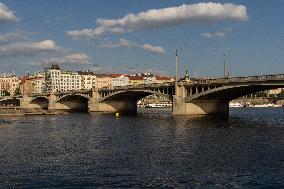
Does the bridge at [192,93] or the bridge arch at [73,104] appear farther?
the bridge arch at [73,104]

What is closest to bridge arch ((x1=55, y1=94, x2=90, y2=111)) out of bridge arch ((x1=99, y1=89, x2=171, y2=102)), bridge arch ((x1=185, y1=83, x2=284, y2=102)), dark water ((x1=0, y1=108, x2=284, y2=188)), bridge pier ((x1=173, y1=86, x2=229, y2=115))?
bridge arch ((x1=99, y1=89, x2=171, y2=102))

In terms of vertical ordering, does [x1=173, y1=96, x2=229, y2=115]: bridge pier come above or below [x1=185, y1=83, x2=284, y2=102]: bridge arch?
below

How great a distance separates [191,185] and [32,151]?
18.5m

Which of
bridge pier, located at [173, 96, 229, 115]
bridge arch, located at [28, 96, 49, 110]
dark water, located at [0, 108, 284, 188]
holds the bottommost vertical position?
dark water, located at [0, 108, 284, 188]

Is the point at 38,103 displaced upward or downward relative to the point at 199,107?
upward

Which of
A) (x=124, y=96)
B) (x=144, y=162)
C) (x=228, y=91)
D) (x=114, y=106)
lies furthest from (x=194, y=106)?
(x=144, y=162)

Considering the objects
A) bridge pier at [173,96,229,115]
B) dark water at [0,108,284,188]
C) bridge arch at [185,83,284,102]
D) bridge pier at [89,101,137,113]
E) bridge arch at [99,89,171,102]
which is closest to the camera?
dark water at [0,108,284,188]

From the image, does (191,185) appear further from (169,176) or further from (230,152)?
(230,152)

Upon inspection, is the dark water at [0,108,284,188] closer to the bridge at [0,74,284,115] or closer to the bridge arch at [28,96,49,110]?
the bridge at [0,74,284,115]

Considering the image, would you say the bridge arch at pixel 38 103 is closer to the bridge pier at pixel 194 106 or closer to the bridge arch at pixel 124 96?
the bridge arch at pixel 124 96

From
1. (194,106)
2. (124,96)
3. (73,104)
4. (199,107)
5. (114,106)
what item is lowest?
(199,107)

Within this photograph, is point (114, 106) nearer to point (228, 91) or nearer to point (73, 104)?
point (73, 104)

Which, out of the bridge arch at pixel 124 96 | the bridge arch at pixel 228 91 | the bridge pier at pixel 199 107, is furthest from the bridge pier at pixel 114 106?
the bridge arch at pixel 228 91

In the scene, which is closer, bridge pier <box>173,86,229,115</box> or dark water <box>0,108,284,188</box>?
dark water <box>0,108,284,188</box>
